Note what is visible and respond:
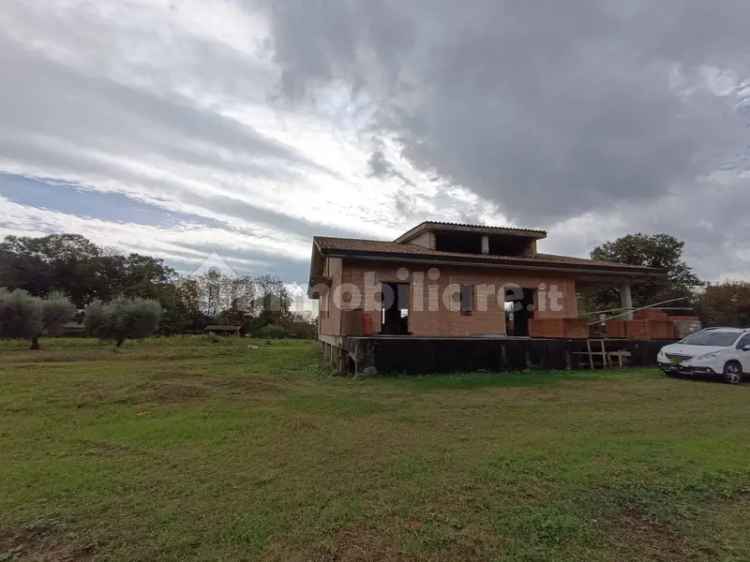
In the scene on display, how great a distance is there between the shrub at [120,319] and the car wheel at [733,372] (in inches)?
1050

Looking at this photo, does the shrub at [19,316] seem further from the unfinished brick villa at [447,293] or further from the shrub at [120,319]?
the unfinished brick villa at [447,293]

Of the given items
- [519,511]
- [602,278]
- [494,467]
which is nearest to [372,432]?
[494,467]

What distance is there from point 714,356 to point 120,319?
26.6m

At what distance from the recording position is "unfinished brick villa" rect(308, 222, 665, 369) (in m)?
11.4

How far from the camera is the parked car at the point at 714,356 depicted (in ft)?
32.8

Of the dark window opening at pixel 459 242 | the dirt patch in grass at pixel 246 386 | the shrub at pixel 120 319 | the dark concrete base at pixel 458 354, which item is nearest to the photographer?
the dirt patch in grass at pixel 246 386

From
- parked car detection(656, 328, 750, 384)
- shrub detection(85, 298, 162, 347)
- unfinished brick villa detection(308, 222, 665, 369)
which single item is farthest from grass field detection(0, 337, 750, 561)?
shrub detection(85, 298, 162, 347)

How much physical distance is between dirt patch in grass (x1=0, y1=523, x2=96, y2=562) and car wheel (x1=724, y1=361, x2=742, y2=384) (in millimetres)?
13101

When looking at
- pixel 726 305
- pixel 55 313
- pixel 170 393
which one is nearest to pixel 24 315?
pixel 55 313

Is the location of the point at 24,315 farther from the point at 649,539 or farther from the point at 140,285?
the point at 649,539

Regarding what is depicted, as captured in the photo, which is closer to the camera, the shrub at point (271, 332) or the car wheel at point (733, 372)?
the car wheel at point (733, 372)

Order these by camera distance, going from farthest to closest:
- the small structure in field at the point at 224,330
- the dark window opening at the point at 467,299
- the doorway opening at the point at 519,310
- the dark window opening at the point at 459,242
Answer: the small structure in field at the point at 224,330
the dark window opening at the point at 459,242
the doorway opening at the point at 519,310
the dark window opening at the point at 467,299

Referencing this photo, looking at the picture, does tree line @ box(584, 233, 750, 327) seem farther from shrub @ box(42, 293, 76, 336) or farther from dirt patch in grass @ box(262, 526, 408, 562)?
shrub @ box(42, 293, 76, 336)

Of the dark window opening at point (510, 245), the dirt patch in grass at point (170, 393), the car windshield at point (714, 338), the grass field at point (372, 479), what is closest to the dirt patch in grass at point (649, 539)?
the grass field at point (372, 479)
